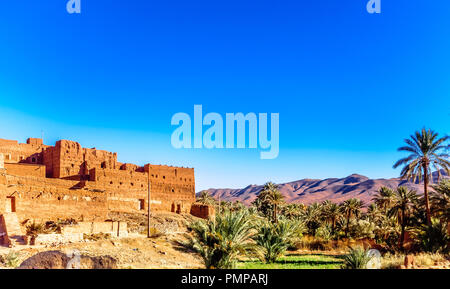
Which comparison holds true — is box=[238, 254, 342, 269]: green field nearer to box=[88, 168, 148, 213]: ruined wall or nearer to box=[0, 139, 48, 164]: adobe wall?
box=[88, 168, 148, 213]: ruined wall

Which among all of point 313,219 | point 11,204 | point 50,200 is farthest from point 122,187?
point 313,219

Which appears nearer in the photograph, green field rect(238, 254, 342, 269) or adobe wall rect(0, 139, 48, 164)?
green field rect(238, 254, 342, 269)

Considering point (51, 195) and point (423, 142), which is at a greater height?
point (423, 142)

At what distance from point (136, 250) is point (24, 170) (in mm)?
22662

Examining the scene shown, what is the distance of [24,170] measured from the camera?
43.9 metres

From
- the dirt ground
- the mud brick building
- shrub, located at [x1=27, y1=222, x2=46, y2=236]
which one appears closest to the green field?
the dirt ground

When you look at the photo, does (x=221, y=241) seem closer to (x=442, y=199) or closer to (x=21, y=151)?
(x=442, y=199)

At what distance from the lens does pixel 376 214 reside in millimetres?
49812

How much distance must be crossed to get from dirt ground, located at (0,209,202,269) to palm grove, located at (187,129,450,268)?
4862mm

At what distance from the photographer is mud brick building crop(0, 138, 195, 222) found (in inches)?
1372
